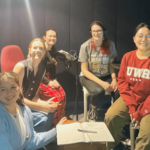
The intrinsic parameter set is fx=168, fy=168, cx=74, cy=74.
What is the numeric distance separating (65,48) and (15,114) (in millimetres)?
666

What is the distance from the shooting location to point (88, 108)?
158 centimetres

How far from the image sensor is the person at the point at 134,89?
1.38 metres

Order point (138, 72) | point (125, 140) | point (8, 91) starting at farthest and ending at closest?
point (125, 140) → point (138, 72) → point (8, 91)

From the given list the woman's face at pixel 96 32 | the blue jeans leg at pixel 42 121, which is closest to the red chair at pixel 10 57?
the blue jeans leg at pixel 42 121

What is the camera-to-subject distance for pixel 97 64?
152 centimetres

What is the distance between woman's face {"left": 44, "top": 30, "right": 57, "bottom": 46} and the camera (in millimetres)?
1381

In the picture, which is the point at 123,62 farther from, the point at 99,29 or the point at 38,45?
the point at 38,45

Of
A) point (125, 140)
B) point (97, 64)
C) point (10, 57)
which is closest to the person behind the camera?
point (10, 57)

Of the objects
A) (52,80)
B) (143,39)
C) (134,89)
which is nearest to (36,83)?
(52,80)

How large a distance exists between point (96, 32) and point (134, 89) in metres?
0.59

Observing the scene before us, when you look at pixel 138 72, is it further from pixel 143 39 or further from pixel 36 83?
pixel 36 83

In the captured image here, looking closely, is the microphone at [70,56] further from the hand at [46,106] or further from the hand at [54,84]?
the hand at [46,106]

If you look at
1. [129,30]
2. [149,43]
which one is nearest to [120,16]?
[129,30]

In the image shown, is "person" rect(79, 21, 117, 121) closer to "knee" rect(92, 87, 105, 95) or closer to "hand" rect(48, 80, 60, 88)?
"knee" rect(92, 87, 105, 95)
